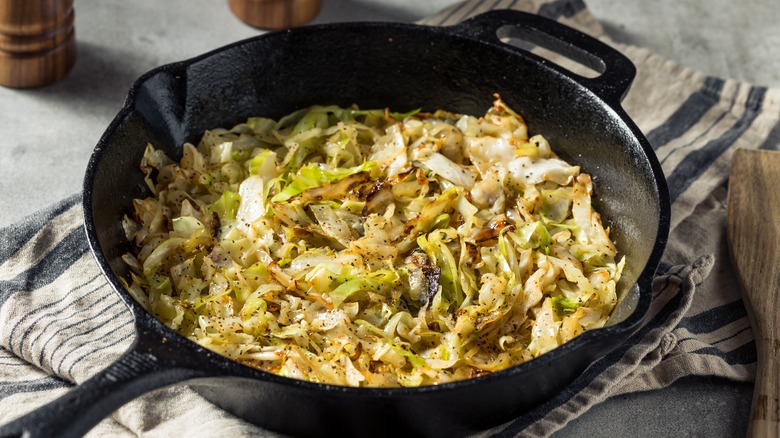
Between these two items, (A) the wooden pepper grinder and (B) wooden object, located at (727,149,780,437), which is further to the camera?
(A) the wooden pepper grinder

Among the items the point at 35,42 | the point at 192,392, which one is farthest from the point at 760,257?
the point at 35,42

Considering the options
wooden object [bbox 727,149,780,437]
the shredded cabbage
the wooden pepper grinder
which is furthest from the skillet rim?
the wooden pepper grinder

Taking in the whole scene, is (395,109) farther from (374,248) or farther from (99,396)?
(99,396)

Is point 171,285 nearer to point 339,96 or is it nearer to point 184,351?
point 184,351

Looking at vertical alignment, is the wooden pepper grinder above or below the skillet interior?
below

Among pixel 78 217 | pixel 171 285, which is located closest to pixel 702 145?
pixel 171 285

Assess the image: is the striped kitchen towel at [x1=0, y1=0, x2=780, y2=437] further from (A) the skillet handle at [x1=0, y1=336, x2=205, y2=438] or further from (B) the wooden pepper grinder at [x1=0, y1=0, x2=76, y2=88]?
(B) the wooden pepper grinder at [x1=0, y1=0, x2=76, y2=88]
